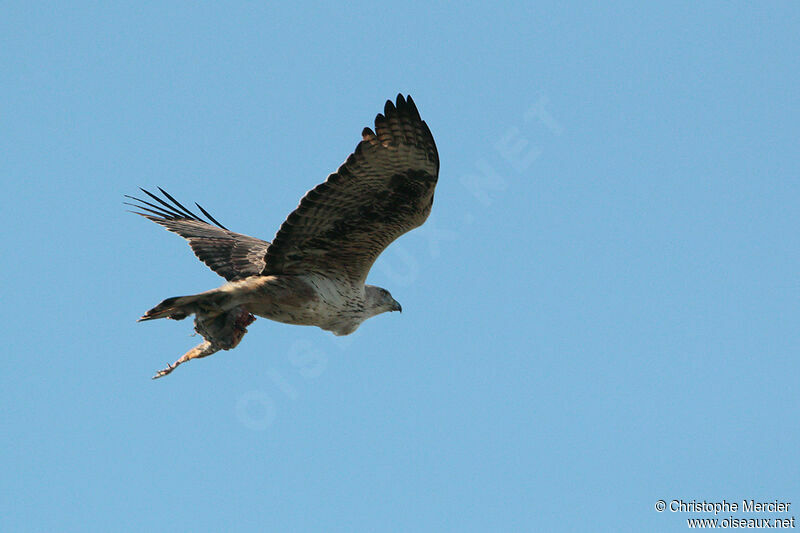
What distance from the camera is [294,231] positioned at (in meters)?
8.92

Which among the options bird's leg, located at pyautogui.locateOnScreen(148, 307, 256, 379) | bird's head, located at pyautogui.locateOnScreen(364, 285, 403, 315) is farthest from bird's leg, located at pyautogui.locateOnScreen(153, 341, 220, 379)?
bird's head, located at pyautogui.locateOnScreen(364, 285, 403, 315)

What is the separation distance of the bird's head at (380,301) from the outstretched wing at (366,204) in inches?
15.5

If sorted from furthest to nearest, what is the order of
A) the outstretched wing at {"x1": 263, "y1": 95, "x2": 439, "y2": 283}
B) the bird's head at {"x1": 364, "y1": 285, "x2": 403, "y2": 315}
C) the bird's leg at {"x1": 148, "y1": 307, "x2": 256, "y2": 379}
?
the bird's head at {"x1": 364, "y1": 285, "x2": 403, "y2": 315}, the bird's leg at {"x1": 148, "y1": 307, "x2": 256, "y2": 379}, the outstretched wing at {"x1": 263, "y1": 95, "x2": 439, "y2": 283}

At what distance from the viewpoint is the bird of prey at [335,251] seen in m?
8.15

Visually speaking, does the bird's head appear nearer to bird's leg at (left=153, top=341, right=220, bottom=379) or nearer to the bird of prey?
the bird of prey

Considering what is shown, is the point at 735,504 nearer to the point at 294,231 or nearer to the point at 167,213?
the point at 294,231

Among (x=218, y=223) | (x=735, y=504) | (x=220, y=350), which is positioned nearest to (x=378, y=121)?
(x=220, y=350)

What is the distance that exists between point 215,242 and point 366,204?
2558mm

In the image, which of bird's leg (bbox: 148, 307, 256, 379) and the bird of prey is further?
bird's leg (bbox: 148, 307, 256, 379)

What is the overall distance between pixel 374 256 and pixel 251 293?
1254mm

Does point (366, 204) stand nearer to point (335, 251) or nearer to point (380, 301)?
point (335, 251)

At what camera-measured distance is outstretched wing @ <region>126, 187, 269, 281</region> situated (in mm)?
9945

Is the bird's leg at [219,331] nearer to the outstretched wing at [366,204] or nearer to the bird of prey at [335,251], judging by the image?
the bird of prey at [335,251]

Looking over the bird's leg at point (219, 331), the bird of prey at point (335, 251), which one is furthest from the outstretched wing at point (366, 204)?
the bird's leg at point (219, 331)
